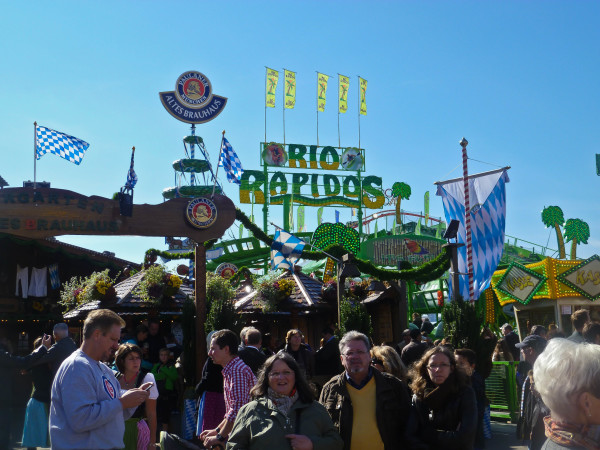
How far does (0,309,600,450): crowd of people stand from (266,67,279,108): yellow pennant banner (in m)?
42.0

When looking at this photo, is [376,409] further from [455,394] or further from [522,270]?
[522,270]

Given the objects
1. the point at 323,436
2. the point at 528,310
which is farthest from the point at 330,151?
the point at 323,436

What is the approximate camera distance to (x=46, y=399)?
8.91 m

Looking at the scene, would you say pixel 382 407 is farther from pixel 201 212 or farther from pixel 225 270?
pixel 225 270

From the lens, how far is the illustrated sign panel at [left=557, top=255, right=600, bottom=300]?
17438 millimetres

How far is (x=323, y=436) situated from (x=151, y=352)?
786 centimetres

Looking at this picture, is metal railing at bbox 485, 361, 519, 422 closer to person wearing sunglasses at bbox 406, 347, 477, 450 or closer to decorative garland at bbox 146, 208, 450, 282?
decorative garland at bbox 146, 208, 450, 282

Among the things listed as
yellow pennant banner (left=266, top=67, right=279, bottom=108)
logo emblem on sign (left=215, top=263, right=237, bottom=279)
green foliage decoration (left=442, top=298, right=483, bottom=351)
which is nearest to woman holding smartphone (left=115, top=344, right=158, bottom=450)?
green foliage decoration (left=442, top=298, right=483, bottom=351)

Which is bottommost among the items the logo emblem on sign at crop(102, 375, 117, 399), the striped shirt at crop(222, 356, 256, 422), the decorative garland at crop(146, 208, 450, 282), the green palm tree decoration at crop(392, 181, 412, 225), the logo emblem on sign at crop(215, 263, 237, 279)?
the striped shirt at crop(222, 356, 256, 422)

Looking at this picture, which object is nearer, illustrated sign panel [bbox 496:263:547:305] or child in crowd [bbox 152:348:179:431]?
child in crowd [bbox 152:348:179:431]

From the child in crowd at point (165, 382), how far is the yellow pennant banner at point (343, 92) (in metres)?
41.3

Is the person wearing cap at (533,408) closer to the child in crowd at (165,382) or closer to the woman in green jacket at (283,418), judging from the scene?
the woman in green jacket at (283,418)

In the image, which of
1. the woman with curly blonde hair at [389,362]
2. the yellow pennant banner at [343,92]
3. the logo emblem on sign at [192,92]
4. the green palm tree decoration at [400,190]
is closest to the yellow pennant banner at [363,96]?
the yellow pennant banner at [343,92]

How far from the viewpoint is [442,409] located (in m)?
4.73
